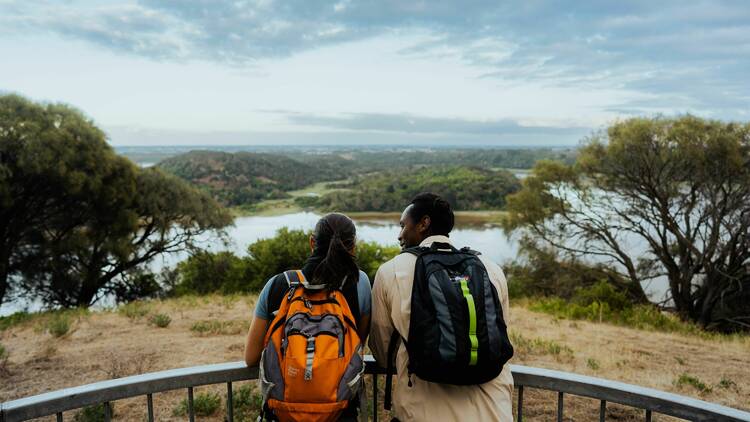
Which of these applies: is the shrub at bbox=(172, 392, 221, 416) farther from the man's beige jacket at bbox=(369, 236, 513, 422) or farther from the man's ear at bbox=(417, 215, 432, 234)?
the man's ear at bbox=(417, 215, 432, 234)

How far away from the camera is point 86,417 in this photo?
4.23 meters

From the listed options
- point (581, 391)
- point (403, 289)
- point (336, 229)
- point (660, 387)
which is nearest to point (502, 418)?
point (581, 391)

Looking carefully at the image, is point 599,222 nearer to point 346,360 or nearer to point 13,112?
point 346,360

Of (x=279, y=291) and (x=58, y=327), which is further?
(x=58, y=327)

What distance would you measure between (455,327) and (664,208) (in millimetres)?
16769

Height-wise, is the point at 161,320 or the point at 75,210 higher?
the point at 75,210

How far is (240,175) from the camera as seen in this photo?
167 feet

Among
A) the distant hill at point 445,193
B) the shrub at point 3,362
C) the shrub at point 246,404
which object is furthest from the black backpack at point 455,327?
the distant hill at point 445,193

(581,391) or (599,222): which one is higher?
(581,391)

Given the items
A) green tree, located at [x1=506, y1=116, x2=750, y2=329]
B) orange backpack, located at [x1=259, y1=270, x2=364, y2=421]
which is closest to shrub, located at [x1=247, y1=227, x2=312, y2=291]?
green tree, located at [x1=506, y1=116, x2=750, y2=329]

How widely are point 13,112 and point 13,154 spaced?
139cm

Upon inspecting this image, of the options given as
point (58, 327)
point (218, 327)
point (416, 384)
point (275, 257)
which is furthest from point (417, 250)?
point (275, 257)

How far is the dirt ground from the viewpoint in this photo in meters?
5.38

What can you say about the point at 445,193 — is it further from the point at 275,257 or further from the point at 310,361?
the point at 310,361
